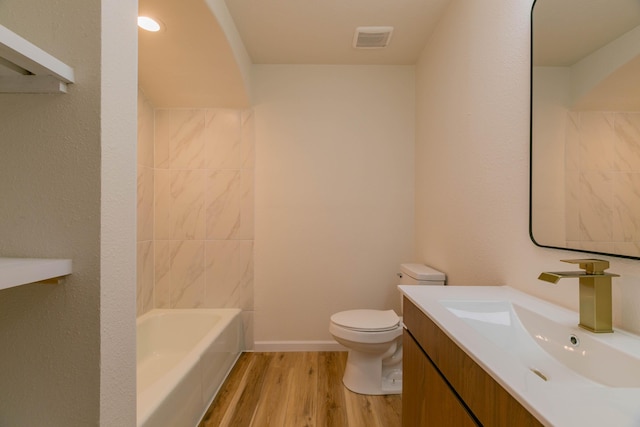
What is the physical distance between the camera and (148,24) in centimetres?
192

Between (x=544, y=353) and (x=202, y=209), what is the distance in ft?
8.31

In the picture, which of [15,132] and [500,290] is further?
[500,290]

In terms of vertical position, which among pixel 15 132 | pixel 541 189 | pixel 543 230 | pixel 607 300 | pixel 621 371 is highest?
pixel 15 132

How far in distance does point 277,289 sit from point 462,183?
1736 mm

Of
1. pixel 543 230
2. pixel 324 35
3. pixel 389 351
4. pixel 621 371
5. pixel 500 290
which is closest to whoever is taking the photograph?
pixel 621 371

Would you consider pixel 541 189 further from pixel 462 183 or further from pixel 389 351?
pixel 389 351

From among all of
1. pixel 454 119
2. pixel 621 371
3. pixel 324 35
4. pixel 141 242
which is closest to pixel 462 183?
pixel 454 119

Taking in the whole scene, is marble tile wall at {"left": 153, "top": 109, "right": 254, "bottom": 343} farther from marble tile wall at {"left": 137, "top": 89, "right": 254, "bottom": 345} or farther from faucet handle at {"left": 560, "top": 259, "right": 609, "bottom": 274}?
faucet handle at {"left": 560, "top": 259, "right": 609, "bottom": 274}

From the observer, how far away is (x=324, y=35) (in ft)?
8.16

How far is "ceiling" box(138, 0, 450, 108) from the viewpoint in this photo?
2.01 metres

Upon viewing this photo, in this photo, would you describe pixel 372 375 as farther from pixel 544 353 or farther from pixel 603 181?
pixel 603 181

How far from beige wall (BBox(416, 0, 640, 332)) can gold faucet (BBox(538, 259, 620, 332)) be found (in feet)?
0.28

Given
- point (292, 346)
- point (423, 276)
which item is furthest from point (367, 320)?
point (292, 346)

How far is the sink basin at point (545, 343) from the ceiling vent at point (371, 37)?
1971 mm
